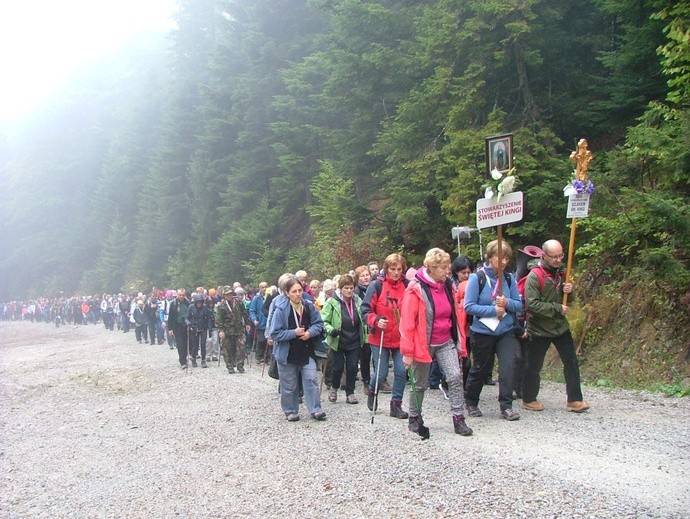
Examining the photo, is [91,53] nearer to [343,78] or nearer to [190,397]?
[343,78]

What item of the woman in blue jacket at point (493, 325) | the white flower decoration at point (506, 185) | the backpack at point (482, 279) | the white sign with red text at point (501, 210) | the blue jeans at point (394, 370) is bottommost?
the blue jeans at point (394, 370)

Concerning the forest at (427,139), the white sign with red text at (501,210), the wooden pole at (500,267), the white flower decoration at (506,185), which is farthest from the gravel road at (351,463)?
the forest at (427,139)

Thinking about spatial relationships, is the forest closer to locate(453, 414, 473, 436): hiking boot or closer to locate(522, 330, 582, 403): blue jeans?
locate(522, 330, 582, 403): blue jeans

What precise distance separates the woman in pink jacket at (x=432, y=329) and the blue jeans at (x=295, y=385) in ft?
6.61

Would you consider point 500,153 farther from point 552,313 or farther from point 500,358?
point 500,358

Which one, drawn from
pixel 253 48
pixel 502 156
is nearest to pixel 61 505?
pixel 502 156

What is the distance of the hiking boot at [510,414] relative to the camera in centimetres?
677

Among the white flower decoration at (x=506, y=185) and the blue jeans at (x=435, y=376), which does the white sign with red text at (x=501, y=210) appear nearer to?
the white flower decoration at (x=506, y=185)

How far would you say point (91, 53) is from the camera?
3588 inches

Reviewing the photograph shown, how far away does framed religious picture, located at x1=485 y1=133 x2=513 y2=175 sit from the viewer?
22.4 feet

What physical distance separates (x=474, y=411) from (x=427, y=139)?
942 cm

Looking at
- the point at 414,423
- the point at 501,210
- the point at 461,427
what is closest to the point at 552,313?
the point at 501,210

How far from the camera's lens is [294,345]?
792cm

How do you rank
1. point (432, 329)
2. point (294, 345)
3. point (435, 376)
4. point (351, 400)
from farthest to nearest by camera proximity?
1. point (435, 376)
2. point (351, 400)
3. point (294, 345)
4. point (432, 329)
